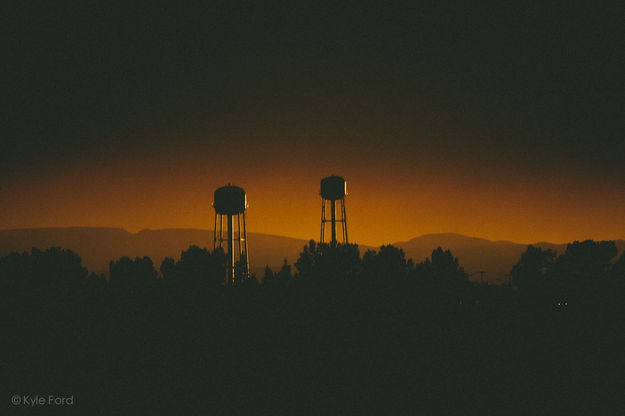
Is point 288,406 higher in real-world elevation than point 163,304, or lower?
lower

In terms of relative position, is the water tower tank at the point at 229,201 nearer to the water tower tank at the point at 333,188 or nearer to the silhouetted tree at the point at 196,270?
the silhouetted tree at the point at 196,270

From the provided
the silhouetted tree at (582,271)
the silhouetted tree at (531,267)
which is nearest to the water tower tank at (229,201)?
the silhouetted tree at (531,267)

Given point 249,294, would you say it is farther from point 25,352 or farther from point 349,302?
point 25,352

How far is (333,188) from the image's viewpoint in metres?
48.4

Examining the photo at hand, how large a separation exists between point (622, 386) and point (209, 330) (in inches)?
859

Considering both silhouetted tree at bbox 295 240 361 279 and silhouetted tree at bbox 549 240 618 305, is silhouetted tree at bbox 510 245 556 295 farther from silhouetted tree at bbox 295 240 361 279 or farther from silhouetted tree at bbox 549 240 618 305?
silhouetted tree at bbox 295 240 361 279

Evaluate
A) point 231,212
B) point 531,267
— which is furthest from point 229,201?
point 531,267

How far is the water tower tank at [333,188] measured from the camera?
48.4 m

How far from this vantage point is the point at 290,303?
3653 centimetres

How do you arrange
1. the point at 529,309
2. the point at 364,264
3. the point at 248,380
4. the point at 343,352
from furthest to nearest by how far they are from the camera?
the point at 364,264 → the point at 529,309 → the point at 343,352 → the point at 248,380

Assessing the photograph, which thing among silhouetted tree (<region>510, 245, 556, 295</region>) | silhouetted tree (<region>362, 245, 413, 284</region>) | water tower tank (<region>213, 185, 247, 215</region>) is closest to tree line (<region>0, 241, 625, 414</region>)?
silhouetted tree (<region>362, 245, 413, 284</region>)

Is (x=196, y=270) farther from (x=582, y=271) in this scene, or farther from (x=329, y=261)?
(x=582, y=271)

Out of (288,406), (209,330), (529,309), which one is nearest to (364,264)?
(529,309)

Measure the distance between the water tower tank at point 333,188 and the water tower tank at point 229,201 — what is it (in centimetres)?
744
